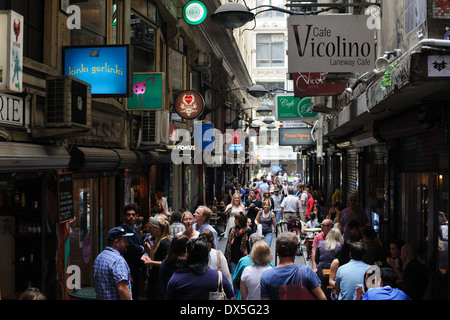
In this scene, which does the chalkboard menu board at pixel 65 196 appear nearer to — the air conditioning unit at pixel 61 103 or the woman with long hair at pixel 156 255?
the air conditioning unit at pixel 61 103

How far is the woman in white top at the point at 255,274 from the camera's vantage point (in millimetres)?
5621

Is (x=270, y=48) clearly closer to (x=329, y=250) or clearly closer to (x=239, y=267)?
(x=329, y=250)

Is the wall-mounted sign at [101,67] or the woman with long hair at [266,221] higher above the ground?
the wall-mounted sign at [101,67]

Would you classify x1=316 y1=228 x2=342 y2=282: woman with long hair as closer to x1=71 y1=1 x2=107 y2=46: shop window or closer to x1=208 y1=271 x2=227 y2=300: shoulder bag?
x1=208 y1=271 x2=227 y2=300: shoulder bag

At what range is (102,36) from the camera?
37.1ft

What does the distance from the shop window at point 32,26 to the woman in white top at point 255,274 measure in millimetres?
4747

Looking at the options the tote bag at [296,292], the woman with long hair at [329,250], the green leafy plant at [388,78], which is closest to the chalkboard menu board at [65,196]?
the woman with long hair at [329,250]

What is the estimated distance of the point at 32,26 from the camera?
26.1ft

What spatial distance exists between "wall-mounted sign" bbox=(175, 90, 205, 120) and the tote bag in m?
11.8

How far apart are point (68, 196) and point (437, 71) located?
6.13 metres

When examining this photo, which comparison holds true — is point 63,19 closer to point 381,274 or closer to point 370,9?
point 370,9

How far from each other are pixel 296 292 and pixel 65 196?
16.2 ft

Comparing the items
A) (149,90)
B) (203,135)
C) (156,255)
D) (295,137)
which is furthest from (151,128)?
(295,137)
